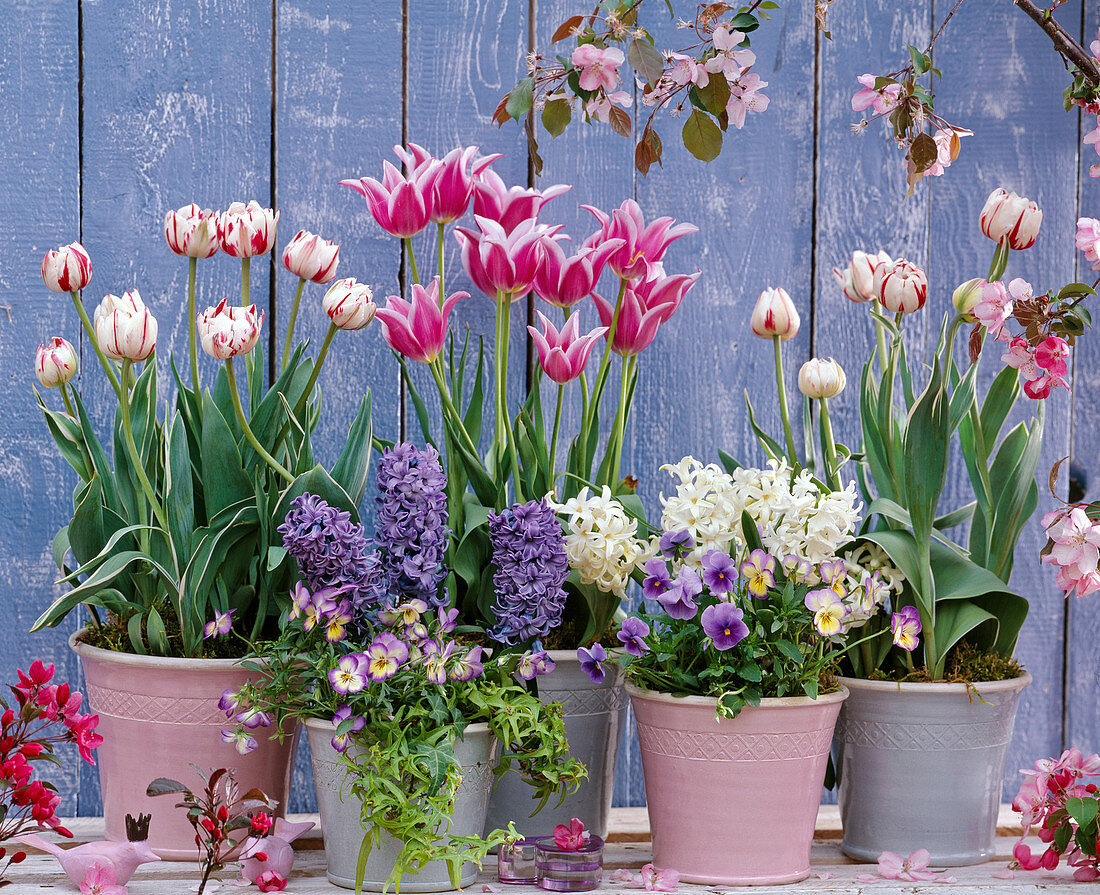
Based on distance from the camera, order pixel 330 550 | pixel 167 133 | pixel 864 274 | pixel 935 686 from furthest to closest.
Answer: pixel 167 133 < pixel 864 274 < pixel 935 686 < pixel 330 550

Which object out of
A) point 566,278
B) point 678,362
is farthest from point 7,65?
point 678,362

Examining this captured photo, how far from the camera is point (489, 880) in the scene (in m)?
0.93

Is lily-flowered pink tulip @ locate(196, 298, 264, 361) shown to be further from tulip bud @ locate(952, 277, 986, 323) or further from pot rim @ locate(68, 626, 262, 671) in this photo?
tulip bud @ locate(952, 277, 986, 323)

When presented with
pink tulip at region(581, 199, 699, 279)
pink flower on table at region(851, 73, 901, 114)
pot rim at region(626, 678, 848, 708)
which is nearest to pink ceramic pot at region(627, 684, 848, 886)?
pot rim at region(626, 678, 848, 708)

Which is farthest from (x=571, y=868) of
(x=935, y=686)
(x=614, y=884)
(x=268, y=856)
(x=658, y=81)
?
(x=658, y=81)

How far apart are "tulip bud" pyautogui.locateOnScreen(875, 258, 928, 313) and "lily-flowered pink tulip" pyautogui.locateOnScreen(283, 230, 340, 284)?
0.57 metres

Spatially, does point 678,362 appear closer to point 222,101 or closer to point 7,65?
point 222,101

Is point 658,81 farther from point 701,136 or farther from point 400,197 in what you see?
point 400,197

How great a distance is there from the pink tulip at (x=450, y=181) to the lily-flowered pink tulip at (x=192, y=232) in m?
0.20

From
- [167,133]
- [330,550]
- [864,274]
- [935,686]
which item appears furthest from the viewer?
[167,133]

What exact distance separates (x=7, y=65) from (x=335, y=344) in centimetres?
49

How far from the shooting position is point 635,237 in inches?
41.8

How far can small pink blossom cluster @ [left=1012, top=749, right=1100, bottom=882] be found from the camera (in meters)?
0.93

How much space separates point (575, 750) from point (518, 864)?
123 millimetres
